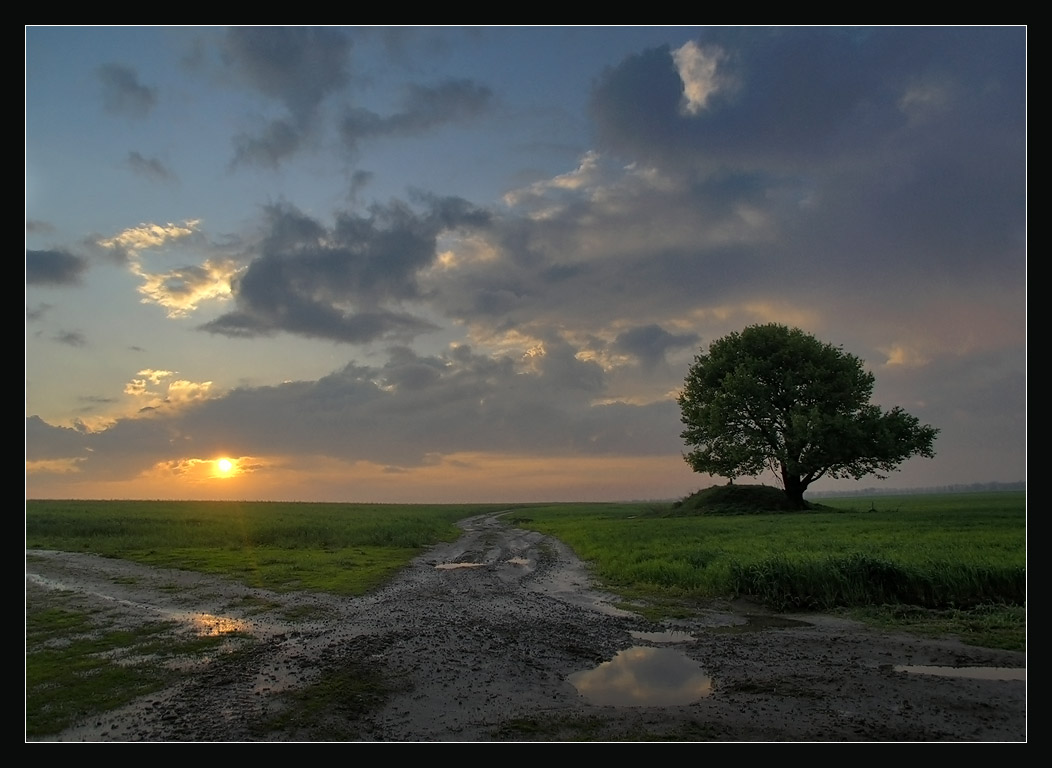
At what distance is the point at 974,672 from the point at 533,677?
8.18 m

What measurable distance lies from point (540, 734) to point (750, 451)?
55.9m

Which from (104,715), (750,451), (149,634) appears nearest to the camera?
(104,715)

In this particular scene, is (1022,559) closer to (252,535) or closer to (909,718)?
(909,718)

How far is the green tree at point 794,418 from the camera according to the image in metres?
57.2

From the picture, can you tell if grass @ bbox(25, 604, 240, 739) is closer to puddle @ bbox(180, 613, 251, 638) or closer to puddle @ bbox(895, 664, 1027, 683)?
puddle @ bbox(180, 613, 251, 638)

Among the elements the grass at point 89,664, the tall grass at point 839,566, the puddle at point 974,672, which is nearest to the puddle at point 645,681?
the puddle at point 974,672

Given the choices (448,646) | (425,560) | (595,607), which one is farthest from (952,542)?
(425,560)

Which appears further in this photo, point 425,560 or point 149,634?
point 425,560

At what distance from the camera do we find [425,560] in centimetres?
3219

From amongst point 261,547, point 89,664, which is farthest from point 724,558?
point 261,547

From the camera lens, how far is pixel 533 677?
38.6 ft

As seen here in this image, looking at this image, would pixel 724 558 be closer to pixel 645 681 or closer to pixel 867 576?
pixel 867 576

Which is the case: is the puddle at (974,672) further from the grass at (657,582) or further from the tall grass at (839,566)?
the tall grass at (839,566)

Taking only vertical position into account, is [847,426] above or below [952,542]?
above
